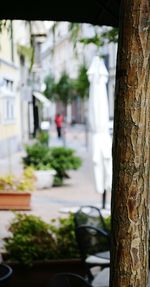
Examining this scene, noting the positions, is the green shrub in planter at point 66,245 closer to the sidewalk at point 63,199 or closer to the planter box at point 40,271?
the planter box at point 40,271

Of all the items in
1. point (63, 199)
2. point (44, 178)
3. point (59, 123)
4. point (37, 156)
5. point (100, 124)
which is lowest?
point (63, 199)

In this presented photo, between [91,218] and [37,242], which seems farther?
[91,218]

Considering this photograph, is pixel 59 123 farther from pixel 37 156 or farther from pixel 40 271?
pixel 40 271

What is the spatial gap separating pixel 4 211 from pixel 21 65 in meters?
20.7

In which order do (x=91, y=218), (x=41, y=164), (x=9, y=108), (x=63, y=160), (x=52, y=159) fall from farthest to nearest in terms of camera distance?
(x=9, y=108) → (x=52, y=159) → (x=63, y=160) → (x=41, y=164) → (x=91, y=218)

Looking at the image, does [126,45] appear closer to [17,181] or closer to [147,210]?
[147,210]

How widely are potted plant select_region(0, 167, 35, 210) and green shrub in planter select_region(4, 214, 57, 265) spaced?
399cm

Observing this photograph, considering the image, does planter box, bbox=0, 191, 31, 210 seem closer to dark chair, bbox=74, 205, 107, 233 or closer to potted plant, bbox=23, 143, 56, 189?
potted plant, bbox=23, 143, 56, 189

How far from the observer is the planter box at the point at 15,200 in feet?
30.3

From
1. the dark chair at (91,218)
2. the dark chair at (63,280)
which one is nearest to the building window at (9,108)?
Answer: the dark chair at (91,218)

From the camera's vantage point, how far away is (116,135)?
1.67 meters

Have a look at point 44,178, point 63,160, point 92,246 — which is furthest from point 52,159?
point 92,246

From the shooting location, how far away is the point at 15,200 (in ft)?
30.7

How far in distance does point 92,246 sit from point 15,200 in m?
4.74
